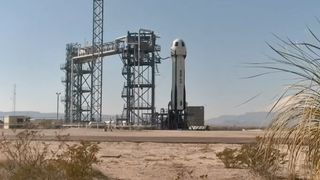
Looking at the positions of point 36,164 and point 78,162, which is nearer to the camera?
point 36,164

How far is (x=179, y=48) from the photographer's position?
3423 inches

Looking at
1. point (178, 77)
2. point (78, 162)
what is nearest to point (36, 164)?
point (78, 162)

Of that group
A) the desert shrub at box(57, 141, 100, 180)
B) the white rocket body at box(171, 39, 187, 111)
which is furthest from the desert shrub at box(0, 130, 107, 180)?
the white rocket body at box(171, 39, 187, 111)

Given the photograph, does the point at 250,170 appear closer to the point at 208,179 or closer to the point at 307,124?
the point at 208,179

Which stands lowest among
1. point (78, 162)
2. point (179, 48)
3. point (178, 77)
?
point (78, 162)

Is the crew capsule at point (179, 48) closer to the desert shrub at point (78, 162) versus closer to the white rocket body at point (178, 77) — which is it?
the white rocket body at point (178, 77)

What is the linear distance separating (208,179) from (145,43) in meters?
81.6

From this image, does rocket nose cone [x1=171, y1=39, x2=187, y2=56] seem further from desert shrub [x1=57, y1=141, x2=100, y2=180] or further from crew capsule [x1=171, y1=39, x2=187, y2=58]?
desert shrub [x1=57, y1=141, x2=100, y2=180]

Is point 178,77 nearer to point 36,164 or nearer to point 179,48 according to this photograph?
point 179,48

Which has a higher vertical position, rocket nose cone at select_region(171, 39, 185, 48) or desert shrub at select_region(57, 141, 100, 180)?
rocket nose cone at select_region(171, 39, 185, 48)

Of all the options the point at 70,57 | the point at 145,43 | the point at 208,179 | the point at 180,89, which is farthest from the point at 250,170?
the point at 70,57

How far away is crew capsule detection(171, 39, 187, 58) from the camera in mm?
86562

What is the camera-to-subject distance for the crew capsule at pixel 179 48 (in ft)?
284

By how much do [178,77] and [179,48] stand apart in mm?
5257
